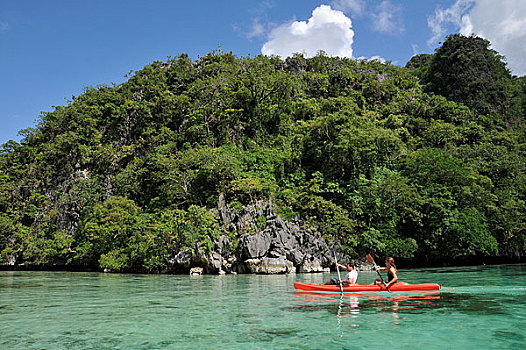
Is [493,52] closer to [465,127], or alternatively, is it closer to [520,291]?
[465,127]

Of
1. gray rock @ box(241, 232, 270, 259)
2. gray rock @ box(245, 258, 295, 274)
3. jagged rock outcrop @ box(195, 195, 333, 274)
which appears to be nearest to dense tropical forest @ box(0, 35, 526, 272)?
jagged rock outcrop @ box(195, 195, 333, 274)

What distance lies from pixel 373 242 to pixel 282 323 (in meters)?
19.3

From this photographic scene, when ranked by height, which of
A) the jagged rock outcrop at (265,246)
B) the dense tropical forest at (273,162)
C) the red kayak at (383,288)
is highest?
the dense tropical forest at (273,162)

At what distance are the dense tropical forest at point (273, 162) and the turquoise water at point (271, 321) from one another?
503 inches

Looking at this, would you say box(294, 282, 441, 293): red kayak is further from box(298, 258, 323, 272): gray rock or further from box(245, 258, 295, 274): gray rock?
box(298, 258, 323, 272): gray rock

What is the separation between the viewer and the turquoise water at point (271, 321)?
623cm

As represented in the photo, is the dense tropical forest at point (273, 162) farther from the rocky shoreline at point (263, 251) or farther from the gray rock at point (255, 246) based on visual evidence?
the gray rock at point (255, 246)

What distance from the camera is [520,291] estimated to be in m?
12.0

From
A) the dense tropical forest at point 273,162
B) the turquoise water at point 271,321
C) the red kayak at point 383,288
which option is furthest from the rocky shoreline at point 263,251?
the red kayak at point 383,288

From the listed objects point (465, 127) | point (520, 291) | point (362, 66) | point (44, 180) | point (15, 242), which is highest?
point (362, 66)

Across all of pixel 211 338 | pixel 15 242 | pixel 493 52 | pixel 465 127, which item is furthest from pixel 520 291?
pixel 493 52

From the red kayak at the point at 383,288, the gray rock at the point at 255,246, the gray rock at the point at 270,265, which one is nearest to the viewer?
the red kayak at the point at 383,288

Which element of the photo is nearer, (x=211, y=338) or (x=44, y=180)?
(x=211, y=338)

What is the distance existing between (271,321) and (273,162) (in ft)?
79.5
